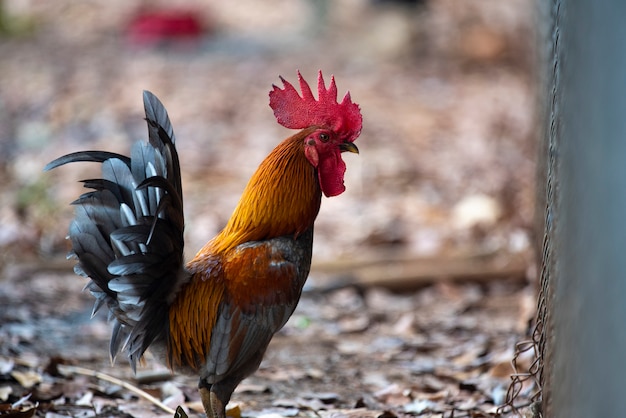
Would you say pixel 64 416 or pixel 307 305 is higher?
pixel 307 305

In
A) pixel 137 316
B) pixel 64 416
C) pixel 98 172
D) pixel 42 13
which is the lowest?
pixel 64 416

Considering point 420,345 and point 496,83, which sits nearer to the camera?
point 420,345

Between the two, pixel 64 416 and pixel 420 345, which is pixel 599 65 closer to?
pixel 64 416

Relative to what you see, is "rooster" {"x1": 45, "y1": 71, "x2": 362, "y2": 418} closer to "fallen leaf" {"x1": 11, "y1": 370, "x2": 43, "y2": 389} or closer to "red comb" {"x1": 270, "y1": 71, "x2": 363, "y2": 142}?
"red comb" {"x1": 270, "y1": 71, "x2": 363, "y2": 142}

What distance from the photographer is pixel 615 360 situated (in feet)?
5.06

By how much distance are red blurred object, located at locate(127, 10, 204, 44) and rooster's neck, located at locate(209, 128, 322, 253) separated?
8.46 meters

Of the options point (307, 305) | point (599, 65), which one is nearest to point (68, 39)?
point (307, 305)

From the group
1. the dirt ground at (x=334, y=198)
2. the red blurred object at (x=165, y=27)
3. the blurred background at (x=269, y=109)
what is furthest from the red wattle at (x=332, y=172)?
the red blurred object at (x=165, y=27)

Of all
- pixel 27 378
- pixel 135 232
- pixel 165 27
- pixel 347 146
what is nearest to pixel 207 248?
pixel 135 232

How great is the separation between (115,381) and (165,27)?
8322 millimetres

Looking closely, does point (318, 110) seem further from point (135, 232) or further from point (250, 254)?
point (135, 232)

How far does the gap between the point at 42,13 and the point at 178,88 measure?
15.5ft

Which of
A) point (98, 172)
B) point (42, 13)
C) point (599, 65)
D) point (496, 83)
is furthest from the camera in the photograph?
point (42, 13)

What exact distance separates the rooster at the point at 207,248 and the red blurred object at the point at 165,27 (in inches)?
331
